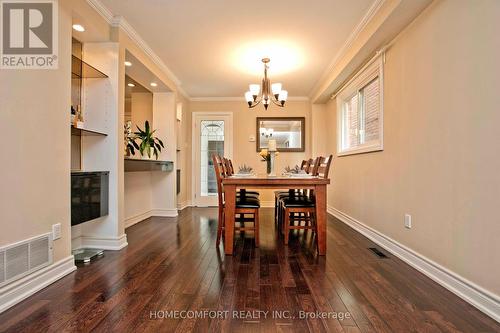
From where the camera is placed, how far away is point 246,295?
1764 mm

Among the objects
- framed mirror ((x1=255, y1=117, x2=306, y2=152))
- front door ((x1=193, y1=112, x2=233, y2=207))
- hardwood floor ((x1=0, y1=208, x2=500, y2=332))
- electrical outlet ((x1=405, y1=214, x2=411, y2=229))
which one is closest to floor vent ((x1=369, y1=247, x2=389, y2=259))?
hardwood floor ((x1=0, y1=208, x2=500, y2=332))

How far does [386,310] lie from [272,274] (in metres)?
0.83

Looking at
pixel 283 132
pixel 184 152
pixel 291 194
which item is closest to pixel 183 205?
pixel 184 152

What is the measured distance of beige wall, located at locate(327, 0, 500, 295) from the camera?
5.26 feet

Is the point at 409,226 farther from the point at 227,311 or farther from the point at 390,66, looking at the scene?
the point at 227,311

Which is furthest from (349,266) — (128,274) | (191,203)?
(191,203)

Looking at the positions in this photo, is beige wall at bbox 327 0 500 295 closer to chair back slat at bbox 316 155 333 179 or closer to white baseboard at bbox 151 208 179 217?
chair back slat at bbox 316 155 333 179

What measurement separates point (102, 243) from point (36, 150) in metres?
1.31

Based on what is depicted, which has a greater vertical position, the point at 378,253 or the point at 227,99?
the point at 227,99

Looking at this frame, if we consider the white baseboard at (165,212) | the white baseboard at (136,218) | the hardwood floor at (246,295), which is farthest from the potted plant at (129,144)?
the hardwood floor at (246,295)

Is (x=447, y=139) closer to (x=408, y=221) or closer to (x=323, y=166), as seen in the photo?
(x=408, y=221)

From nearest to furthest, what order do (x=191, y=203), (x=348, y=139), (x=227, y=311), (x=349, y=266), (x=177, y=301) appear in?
1. (x=227, y=311)
2. (x=177, y=301)
3. (x=349, y=266)
4. (x=348, y=139)
5. (x=191, y=203)

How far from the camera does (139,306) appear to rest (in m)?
1.62

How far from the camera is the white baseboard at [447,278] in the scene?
1549 millimetres
